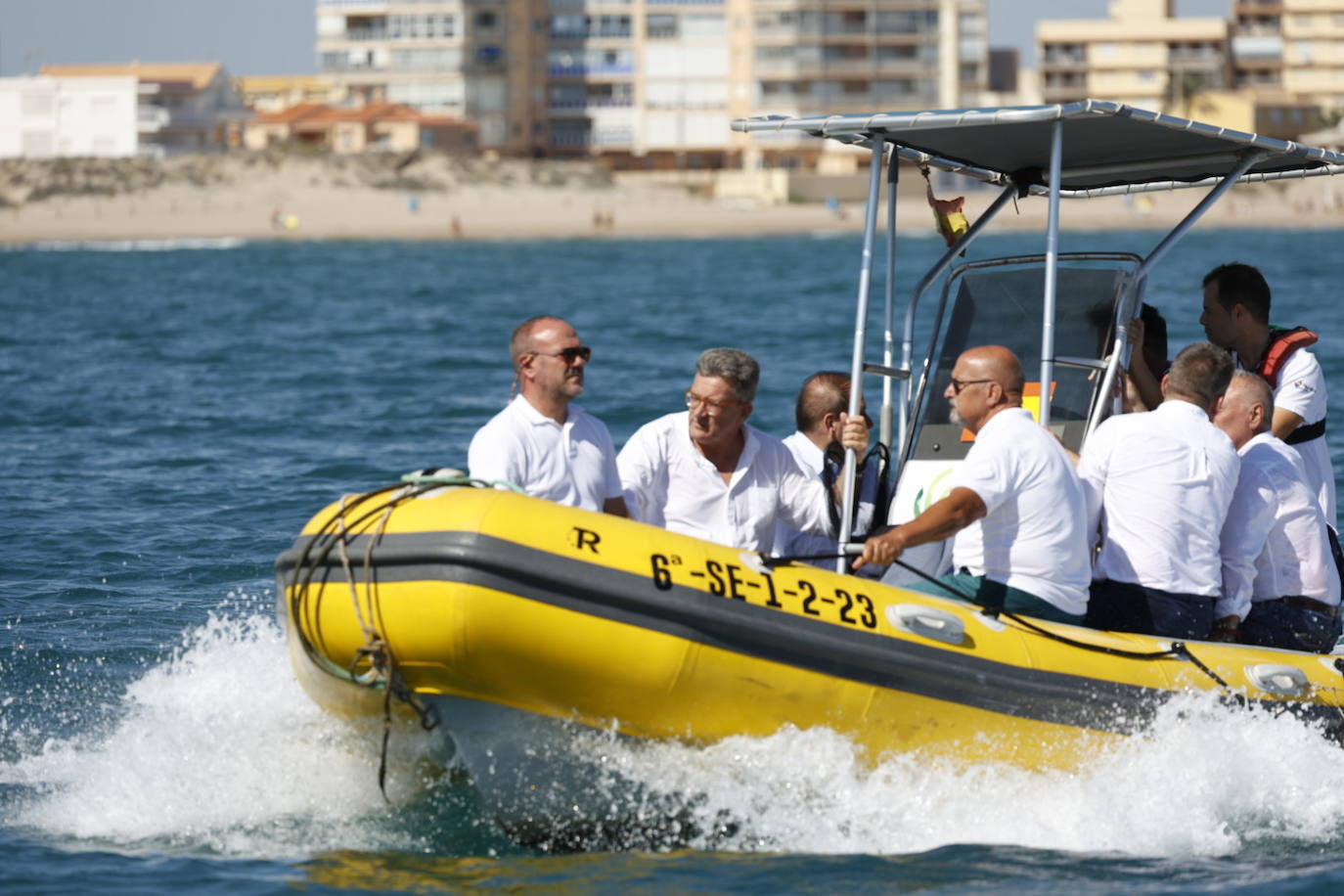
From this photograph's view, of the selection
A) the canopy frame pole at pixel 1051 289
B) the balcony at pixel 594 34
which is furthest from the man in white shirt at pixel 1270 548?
the balcony at pixel 594 34

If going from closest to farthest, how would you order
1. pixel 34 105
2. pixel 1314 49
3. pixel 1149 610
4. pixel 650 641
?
pixel 650 641, pixel 1149 610, pixel 34 105, pixel 1314 49

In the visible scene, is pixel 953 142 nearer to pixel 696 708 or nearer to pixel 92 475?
pixel 696 708

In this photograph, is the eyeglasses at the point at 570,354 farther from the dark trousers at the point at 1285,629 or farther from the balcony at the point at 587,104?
the balcony at the point at 587,104

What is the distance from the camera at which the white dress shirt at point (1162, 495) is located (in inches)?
232

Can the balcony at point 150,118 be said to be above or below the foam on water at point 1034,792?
above

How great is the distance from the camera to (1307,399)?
262 inches

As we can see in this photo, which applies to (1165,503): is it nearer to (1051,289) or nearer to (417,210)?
(1051,289)

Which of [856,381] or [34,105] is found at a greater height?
[34,105]

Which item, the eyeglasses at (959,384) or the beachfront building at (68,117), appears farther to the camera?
the beachfront building at (68,117)

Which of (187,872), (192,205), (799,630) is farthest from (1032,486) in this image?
(192,205)

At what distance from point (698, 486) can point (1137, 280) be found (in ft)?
6.14

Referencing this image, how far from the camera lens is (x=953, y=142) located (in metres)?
6.98

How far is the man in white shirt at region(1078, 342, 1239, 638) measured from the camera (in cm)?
590

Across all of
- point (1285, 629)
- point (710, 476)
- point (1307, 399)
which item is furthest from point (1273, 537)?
point (710, 476)
